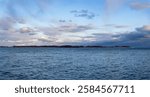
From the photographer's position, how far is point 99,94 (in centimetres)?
1363

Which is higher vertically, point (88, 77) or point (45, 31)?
point (45, 31)

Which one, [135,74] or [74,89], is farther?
[135,74]

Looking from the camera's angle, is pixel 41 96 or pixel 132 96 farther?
pixel 132 96

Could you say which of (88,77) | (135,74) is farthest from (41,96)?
(135,74)

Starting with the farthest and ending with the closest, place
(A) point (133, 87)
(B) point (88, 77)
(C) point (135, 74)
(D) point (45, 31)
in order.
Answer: (D) point (45, 31)
(C) point (135, 74)
(B) point (88, 77)
(A) point (133, 87)

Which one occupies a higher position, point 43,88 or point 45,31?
point 45,31

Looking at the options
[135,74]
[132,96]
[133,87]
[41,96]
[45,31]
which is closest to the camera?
[41,96]

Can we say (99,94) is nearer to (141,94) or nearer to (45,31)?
(141,94)

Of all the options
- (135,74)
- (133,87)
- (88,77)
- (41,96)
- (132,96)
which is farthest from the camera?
(135,74)

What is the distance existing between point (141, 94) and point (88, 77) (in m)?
17.0

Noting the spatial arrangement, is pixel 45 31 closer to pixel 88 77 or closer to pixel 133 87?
pixel 88 77

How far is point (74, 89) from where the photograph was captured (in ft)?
46.5

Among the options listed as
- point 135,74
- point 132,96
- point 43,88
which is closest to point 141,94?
point 132,96

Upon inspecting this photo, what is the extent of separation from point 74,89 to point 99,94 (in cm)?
125
